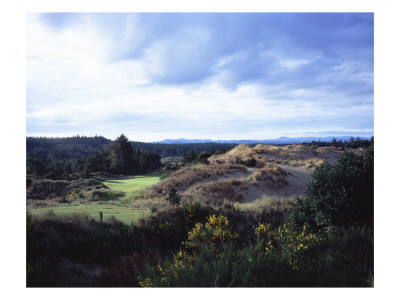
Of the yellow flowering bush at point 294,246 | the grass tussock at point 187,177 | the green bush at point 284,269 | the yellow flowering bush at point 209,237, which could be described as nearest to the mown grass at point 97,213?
the yellow flowering bush at point 209,237

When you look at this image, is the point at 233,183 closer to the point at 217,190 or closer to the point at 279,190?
the point at 217,190

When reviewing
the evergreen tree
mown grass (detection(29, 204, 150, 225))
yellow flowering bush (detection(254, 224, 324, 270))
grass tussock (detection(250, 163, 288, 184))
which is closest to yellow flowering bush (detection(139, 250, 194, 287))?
yellow flowering bush (detection(254, 224, 324, 270))

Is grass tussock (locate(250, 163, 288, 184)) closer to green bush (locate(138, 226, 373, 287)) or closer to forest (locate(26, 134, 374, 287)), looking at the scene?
forest (locate(26, 134, 374, 287))

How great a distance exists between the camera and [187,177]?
1477cm

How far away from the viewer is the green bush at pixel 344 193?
555cm

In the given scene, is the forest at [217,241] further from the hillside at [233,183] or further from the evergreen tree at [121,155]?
the evergreen tree at [121,155]

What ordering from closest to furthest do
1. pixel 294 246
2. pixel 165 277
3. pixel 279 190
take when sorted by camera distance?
pixel 165 277 < pixel 294 246 < pixel 279 190

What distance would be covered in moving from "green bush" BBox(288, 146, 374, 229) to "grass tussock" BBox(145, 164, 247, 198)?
8.11 m

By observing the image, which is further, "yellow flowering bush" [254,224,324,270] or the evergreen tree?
the evergreen tree

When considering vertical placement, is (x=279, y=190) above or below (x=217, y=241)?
below

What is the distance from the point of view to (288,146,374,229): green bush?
5.55 m

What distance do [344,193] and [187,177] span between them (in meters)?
10.4

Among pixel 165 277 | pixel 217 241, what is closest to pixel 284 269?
pixel 217 241
